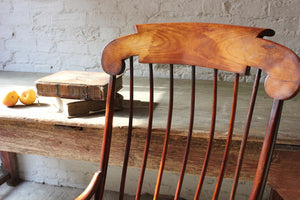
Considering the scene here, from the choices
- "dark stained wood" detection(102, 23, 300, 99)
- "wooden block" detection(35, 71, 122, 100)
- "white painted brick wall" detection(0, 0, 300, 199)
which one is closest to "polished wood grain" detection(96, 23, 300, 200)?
"dark stained wood" detection(102, 23, 300, 99)

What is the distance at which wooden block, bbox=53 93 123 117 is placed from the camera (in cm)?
100

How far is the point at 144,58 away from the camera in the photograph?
799mm

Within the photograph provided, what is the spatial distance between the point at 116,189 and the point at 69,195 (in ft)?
1.05

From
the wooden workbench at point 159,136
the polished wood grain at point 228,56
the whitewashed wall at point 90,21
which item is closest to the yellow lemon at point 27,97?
the wooden workbench at point 159,136

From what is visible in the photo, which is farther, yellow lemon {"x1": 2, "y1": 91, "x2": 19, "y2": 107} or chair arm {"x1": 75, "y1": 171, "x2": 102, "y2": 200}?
yellow lemon {"x1": 2, "y1": 91, "x2": 19, "y2": 107}

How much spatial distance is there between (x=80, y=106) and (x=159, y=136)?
0.30 metres

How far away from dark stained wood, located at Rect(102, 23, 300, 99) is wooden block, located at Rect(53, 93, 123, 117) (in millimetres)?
247

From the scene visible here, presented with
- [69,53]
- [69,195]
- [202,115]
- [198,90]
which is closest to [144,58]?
[202,115]

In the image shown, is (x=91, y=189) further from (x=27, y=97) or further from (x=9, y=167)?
(x=9, y=167)

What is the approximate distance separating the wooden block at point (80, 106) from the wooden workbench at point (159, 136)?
0.09 feet

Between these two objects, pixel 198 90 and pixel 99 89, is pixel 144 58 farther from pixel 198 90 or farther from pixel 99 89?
pixel 198 90

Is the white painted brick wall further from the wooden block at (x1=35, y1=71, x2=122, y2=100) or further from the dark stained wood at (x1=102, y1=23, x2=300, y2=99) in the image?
the dark stained wood at (x1=102, y1=23, x2=300, y2=99)

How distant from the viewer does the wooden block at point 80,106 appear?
1.00 metres

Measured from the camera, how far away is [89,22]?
1699 mm
